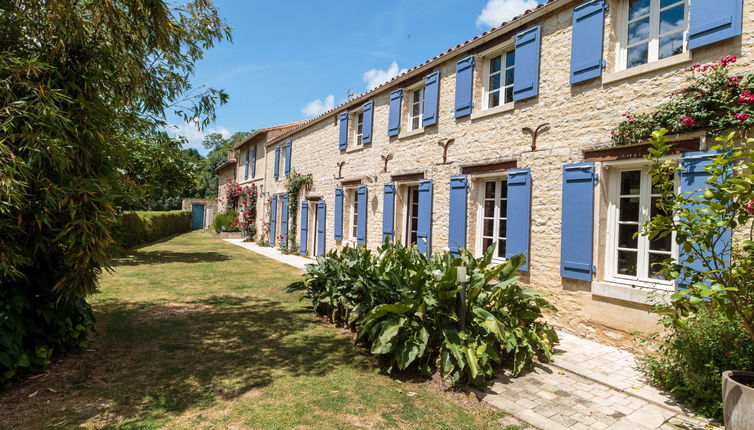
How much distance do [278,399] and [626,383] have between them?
3530 mm

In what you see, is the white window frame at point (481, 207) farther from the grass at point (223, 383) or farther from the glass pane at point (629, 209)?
the grass at point (223, 383)

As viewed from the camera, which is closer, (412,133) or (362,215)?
(412,133)

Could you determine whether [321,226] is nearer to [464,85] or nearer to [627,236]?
[464,85]

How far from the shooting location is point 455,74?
806cm

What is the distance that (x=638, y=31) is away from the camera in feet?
17.7

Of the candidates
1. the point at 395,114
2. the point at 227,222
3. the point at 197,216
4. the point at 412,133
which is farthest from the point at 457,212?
the point at 197,216

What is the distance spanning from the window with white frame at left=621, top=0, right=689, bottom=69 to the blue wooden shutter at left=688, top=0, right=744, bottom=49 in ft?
0.92

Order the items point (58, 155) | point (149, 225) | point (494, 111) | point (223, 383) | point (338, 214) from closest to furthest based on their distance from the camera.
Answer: point (58, 155) → point (223, 383) → point (494, 111) → point (338, 214) → point (149, 225)

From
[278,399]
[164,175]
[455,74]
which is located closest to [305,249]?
[164,175]

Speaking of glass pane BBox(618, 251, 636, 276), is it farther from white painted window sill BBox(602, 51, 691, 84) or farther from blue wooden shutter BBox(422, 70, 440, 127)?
blue wooden shutter BBox(422, 70, 440, 127)

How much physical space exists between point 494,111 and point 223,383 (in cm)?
592

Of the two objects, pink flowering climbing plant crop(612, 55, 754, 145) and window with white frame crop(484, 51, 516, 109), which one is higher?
window with white frame crop(484, 51, 516, 109)

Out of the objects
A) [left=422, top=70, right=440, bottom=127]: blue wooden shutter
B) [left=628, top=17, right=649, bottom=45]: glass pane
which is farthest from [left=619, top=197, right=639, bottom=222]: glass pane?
[left=422, top=70, right=440, bottom=127]: blue wooden shutter

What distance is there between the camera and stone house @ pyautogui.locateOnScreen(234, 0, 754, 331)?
16.5 feet
